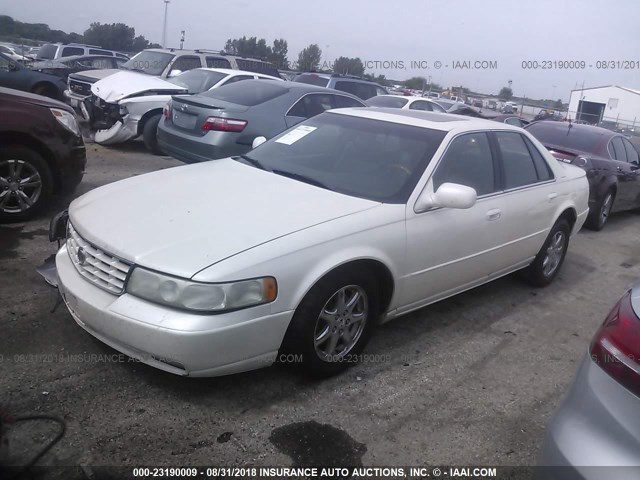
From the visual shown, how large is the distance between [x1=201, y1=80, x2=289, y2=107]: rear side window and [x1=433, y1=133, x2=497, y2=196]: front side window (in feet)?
12.3

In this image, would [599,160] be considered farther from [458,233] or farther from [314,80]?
[314,80]

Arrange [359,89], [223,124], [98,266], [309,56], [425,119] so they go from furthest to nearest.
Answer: [309,56] < [359,89] < [223,124] < [425,119] < [98,266]

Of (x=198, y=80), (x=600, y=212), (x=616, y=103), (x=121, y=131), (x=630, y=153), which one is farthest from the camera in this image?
(x=616, y=103)

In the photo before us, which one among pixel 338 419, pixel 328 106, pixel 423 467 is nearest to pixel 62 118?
pixel 328 106

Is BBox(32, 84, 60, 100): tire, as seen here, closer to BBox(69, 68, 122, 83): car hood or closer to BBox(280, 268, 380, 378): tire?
BBox(69, 68, 122, 83): car hood

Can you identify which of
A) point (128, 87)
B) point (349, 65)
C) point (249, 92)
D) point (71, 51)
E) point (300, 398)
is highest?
point (349, 65)

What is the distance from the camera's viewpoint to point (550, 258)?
5246 millimetres

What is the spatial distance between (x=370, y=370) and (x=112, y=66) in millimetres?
14911

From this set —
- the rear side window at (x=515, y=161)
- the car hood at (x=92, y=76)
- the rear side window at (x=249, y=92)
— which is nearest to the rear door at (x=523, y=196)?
the rear side window at (x=515, y=161)

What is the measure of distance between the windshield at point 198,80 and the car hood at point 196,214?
6.60 metres

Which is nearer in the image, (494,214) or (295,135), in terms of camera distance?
(494,214)

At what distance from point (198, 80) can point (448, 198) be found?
791cm

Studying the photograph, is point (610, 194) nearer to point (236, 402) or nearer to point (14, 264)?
point (236, 402)

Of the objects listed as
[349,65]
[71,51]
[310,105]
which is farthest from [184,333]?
[349,65]
